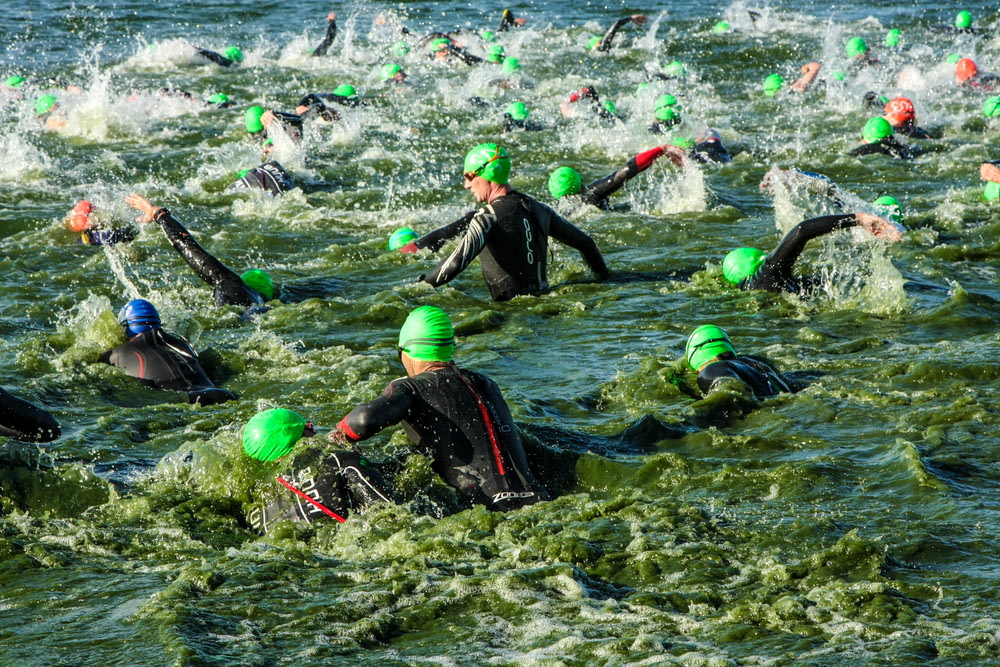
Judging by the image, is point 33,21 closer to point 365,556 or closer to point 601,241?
point 601,241

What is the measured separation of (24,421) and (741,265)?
6395 millimetres

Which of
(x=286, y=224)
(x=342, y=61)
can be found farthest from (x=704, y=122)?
(x=342, y=61)

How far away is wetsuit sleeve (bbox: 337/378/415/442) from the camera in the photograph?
5.93m

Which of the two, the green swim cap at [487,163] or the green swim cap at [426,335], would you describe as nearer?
the green swim cap at [426,335]

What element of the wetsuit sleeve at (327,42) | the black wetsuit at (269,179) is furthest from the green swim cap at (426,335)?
the wetsuit sleeve at (327,42)

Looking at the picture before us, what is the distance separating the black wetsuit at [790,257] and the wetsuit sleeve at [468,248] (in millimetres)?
2523

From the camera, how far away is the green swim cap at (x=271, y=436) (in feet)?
20.6

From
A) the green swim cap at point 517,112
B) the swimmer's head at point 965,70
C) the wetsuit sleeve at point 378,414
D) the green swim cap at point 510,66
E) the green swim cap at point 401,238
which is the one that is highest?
the green swim cap at point 510,66

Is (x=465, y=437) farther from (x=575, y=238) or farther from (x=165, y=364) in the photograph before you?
(x=575, y=238)

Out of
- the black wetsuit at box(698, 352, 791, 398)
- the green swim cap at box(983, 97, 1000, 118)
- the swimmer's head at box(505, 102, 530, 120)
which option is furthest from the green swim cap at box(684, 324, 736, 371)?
the green swim cap at box(983, 97, 1000, 118)

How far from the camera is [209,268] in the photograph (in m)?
10.0

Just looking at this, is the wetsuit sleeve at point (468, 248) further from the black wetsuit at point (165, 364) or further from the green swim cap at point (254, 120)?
the green swim cap at point (254, 120)

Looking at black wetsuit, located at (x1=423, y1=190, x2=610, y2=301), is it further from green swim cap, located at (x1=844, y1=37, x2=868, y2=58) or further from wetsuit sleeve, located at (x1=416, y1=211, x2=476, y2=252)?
green swim cap, located at (x1=844, y1=37, x2=868, y2=58)

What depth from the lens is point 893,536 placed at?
5633 mm
